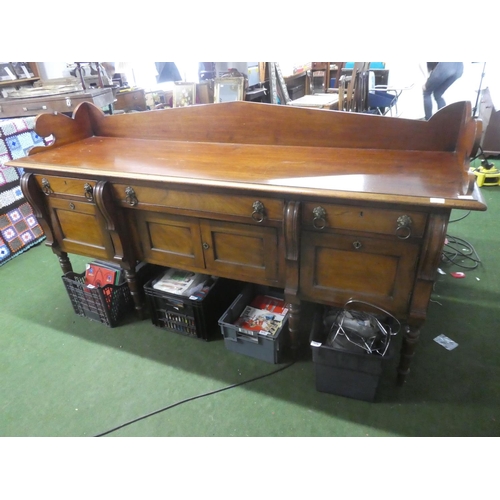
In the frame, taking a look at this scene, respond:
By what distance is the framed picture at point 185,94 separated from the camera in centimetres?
345

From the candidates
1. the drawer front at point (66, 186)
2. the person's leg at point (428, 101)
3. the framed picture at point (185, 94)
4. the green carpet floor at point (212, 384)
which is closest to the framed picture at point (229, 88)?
the framed picture at point (185, 94)

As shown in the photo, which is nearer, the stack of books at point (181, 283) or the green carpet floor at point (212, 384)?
the green carpet floor at point (212, 384)

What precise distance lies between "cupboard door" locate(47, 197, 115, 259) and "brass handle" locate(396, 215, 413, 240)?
1.22m

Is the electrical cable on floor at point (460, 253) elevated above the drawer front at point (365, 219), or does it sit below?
below

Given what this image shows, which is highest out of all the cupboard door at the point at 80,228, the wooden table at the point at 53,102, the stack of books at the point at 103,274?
the wooden table at the point at 53,102

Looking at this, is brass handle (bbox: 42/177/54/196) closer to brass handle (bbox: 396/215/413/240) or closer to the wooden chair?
brass handle (bbox: 396/215/413/240)

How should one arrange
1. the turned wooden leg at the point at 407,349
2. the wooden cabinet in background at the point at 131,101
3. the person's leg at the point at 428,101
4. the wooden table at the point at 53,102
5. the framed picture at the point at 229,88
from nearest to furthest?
the turned wooden leg at the point at 407,349 < the wooden table at the point at 53,102 < the framed picture at the point at 229,88 < the wooden cabinet in background at the point at 131,101 < the person's leg at the point at 428,101

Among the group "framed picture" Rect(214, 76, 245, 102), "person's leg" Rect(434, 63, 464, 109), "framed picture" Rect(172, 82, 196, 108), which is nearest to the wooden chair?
"person's leg" Rect(434, 63, 464, 109)

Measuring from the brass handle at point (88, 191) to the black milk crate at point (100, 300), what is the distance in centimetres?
48

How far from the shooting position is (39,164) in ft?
5.16

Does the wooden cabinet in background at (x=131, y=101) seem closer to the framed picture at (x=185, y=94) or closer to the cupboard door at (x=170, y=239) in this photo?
the framed picture at (x=185, y=94)

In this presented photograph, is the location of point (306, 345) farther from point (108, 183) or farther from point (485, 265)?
point (485, 265)

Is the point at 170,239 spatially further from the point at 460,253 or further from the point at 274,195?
the point at 460,253

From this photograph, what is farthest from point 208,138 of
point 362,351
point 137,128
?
point 362,351
